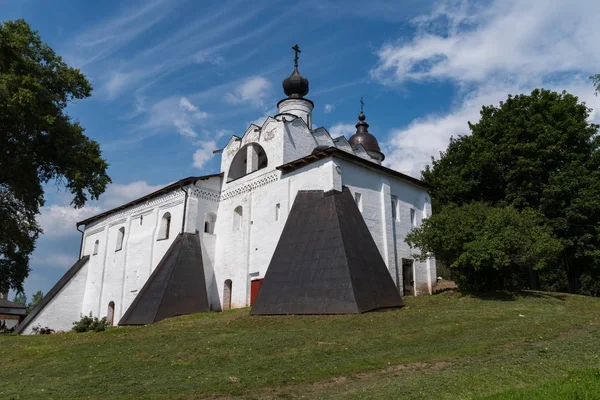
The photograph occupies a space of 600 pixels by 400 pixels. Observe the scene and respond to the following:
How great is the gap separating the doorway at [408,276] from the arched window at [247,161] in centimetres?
884

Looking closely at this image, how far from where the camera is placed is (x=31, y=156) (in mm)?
17891

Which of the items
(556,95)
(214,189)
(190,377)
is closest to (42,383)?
(190,377)

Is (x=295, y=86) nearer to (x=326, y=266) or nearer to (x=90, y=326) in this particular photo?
(x=326, y=266)

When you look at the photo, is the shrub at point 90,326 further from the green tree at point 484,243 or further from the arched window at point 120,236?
the arched window at point 120,236

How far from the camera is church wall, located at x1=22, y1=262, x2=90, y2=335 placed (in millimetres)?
30703

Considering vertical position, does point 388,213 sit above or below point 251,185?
below

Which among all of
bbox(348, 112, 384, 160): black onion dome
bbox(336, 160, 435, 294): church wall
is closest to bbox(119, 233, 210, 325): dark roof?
bbox(336, 160, 435, 294): church wall

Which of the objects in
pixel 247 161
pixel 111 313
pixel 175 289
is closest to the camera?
pixel 175 289

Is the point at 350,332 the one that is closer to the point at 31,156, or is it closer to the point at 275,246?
the point at 275,246

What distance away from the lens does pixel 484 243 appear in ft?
57.4

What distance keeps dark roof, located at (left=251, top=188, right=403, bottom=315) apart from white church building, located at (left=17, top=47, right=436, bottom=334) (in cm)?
58

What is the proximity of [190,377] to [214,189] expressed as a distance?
18.4 m

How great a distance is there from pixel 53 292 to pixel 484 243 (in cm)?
2809

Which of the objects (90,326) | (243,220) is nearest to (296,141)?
(243,220)
